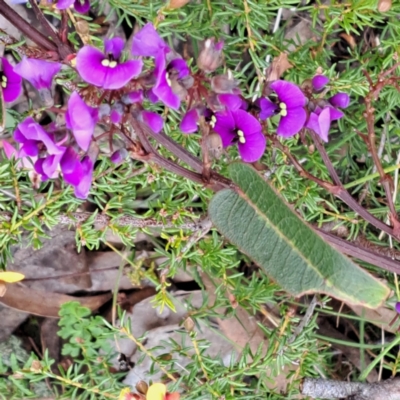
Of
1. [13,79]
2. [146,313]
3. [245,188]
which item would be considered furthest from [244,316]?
[13,79]

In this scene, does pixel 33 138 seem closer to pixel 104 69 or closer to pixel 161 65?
pixel 104 69

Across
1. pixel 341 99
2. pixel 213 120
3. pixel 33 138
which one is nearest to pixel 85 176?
pixel 33 138

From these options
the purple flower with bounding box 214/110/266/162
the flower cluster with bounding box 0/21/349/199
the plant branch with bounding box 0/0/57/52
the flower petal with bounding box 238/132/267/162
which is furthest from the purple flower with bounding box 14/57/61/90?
the flower petal with bounding box 238/132/267/162

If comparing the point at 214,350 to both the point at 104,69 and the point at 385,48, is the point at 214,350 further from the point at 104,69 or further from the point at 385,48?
the point at 104,69

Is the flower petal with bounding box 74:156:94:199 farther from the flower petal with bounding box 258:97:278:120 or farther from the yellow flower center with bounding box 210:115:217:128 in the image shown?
the flower petal with bounding box 258:97:278:120

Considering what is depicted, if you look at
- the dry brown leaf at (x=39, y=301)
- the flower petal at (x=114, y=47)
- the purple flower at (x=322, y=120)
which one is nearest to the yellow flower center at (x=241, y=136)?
the purple flower at (x=322, y=120)

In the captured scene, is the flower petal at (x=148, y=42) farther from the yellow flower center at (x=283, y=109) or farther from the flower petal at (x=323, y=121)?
the flower petal at (x=323, y=121)
